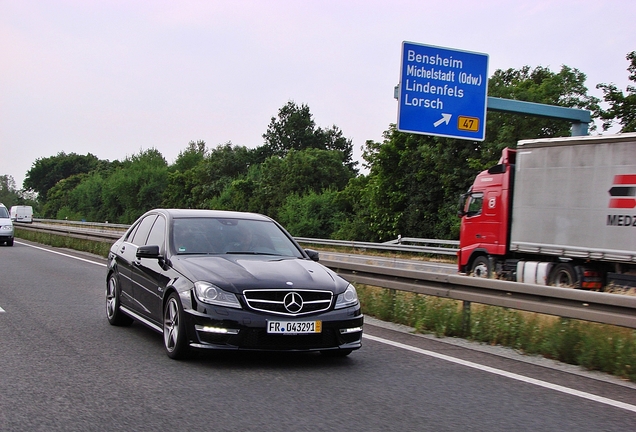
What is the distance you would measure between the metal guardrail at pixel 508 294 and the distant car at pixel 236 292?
197 cm

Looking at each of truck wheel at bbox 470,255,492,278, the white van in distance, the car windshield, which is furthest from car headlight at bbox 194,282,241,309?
the white van in distance

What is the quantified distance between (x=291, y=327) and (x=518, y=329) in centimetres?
309

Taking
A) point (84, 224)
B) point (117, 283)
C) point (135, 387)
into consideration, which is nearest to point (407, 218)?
point (84, 224)

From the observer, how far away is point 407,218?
4656 centimetres

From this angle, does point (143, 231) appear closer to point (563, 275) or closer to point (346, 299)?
point (346, 299)

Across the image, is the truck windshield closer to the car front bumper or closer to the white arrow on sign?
the white arrow on sign

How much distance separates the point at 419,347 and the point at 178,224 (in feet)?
9.37

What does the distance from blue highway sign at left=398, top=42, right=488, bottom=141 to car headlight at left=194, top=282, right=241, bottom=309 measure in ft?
40.7

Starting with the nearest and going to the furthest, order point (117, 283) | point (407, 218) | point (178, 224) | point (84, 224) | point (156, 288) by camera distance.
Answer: point (156, 288) < point (178, 224) < point (117, 283) < point (407, 218) < point (84, 224)

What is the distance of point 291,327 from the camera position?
6840 millimetres

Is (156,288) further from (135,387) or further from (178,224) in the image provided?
(135,387)

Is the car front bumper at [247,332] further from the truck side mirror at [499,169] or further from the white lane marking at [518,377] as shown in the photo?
the truck side mirror at [499,169]

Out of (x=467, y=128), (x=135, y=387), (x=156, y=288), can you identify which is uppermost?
(x=467, y=128)

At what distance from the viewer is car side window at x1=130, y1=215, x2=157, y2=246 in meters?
9.15
